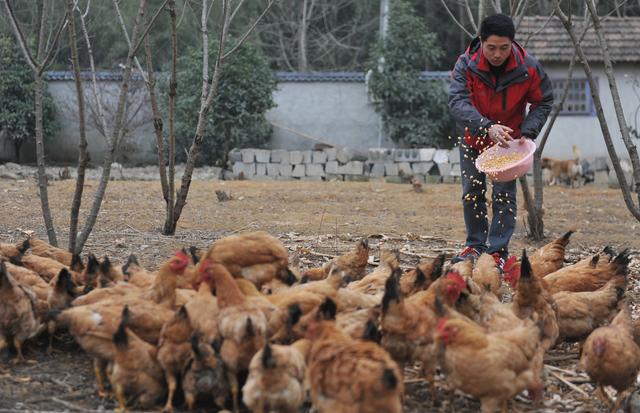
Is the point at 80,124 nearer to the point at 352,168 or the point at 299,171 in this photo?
the point at 352,168

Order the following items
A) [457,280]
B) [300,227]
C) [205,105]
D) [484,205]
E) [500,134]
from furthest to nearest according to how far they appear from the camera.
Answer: [300,227] → [205,105] → [484,205] → [500,134] → [457,280]

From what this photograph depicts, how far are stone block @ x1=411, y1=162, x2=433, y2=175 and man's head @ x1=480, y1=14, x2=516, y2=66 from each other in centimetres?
1495

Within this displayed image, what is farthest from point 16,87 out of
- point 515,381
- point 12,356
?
point 515,381

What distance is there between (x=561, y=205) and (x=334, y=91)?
38.6 feet

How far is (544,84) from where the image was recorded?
28.3 feet

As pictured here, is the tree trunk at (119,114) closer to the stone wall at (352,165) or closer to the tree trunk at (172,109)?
the tree trunk at (172,109)

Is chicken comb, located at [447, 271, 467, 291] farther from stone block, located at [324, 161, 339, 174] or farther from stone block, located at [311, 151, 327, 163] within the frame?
stone block, located at [311, 151, 327, 163]

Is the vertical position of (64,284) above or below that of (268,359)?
above

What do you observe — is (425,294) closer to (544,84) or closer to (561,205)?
(544,84)

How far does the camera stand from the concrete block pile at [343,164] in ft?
75.7

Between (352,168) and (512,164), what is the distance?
1562 centimetres

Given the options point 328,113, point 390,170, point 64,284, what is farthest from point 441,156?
point 64,284

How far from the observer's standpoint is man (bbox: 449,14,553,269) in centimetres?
819

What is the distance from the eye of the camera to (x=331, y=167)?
23.5 meters
